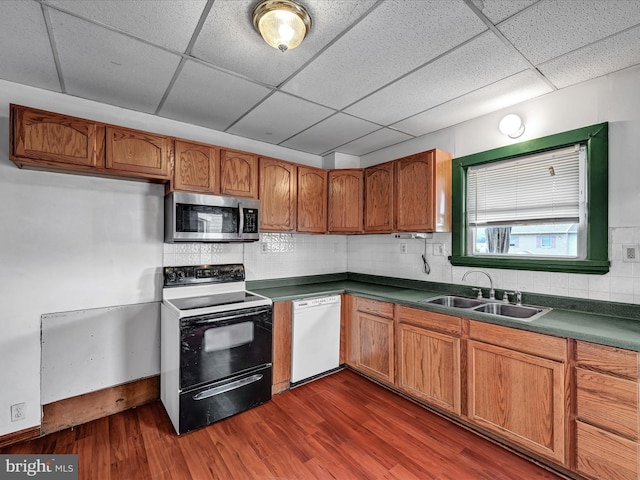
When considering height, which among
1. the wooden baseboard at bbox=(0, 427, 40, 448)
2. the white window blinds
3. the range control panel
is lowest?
the wooden baseboard at bbox=(0, 427, 40, 448)

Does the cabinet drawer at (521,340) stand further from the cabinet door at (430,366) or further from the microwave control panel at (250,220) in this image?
the microwave control panel at (250,220)

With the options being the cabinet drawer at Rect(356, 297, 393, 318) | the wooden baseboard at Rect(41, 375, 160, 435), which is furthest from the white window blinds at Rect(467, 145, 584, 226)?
the wooden baseboard at Rect(41, 375, 160, 435)

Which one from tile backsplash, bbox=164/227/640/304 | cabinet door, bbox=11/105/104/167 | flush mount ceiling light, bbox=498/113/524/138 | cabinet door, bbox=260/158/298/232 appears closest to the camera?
cabinet door, bbox=11/105/104/167

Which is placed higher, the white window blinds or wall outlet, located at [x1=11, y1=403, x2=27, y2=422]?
the white window blinds

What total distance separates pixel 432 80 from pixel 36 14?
230 centimetres

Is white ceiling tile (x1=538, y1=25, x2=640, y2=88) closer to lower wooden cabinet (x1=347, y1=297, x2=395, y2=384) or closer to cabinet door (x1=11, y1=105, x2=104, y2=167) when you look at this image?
lower wooden cabinet (x1=347, y1=297, x2=395, y2=384)

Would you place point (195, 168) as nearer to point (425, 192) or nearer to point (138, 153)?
point (138, 153)

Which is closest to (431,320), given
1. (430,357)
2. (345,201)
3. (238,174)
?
(430,357)

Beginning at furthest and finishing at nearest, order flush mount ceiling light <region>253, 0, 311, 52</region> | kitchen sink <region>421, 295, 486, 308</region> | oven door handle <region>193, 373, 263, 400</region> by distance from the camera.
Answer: kitchen sink <region>421, 295, 486, 308</region>, oven door handle <region>193, 373, 263, 400</region>, flush mount ceiling light <region>253, 0, 311, 52</region>

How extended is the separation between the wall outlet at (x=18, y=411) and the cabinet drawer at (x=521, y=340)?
325cm

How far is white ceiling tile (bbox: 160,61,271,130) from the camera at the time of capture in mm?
2070

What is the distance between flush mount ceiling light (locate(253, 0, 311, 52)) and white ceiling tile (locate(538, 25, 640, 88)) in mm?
1607

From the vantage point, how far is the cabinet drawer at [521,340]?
182 centimetres

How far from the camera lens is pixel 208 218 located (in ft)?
8.54
